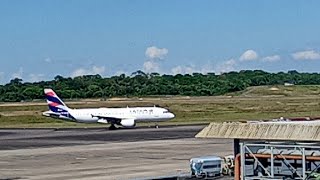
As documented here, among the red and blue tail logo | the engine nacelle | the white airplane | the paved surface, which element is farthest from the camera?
the red and blue tail logo

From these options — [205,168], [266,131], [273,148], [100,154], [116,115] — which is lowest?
[100,154]

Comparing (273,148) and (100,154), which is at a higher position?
(273,148)

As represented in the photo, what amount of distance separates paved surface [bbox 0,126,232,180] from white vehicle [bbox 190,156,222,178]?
132 inches

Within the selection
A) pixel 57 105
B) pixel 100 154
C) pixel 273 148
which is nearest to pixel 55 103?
pixel 57 105

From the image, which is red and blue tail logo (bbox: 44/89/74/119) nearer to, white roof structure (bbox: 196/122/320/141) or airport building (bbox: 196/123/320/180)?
airport building (bbox: 196/123/320/180)

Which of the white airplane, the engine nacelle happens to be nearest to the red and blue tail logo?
the white airplane

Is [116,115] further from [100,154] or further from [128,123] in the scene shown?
[100,154]

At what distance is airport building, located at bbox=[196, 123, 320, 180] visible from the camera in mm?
22438

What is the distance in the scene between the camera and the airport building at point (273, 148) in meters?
22.4

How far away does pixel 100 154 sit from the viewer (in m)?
68.7

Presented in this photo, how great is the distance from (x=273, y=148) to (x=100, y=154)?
151ft

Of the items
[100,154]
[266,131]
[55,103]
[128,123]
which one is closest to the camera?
[266,131]

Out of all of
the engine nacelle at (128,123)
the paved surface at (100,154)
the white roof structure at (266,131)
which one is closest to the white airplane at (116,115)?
the engine nacelle at (128,123)

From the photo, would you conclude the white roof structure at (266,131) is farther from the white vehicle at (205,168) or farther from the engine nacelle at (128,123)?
the engine nacelle at (128,123)
